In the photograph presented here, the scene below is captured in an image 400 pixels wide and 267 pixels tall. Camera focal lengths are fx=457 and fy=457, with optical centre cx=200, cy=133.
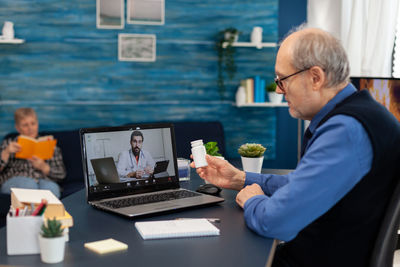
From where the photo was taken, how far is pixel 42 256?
116cm

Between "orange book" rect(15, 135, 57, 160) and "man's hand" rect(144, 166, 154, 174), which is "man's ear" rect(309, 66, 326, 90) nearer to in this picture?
"man's hand" rect(144, 166, 154, 174)

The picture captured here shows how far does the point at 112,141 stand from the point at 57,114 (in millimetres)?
2904

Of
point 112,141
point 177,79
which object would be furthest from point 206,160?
point 177,79

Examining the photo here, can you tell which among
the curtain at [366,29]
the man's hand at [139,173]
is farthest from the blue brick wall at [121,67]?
the man's hand at [139,173]

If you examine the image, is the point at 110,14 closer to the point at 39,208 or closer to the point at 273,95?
the point at 273,95

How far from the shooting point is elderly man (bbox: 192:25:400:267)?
1248 mm

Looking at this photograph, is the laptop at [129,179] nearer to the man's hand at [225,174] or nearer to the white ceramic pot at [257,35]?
the man's hand at [225,174]

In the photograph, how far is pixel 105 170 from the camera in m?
1.78

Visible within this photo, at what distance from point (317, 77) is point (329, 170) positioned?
36cm

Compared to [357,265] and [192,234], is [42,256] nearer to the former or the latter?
[192,234]

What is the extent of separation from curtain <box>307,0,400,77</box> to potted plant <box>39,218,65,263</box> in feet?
11.0

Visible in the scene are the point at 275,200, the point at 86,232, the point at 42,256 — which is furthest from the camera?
the point at 86,232

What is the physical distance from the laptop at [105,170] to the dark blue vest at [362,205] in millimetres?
785

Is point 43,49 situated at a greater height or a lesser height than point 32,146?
greater
